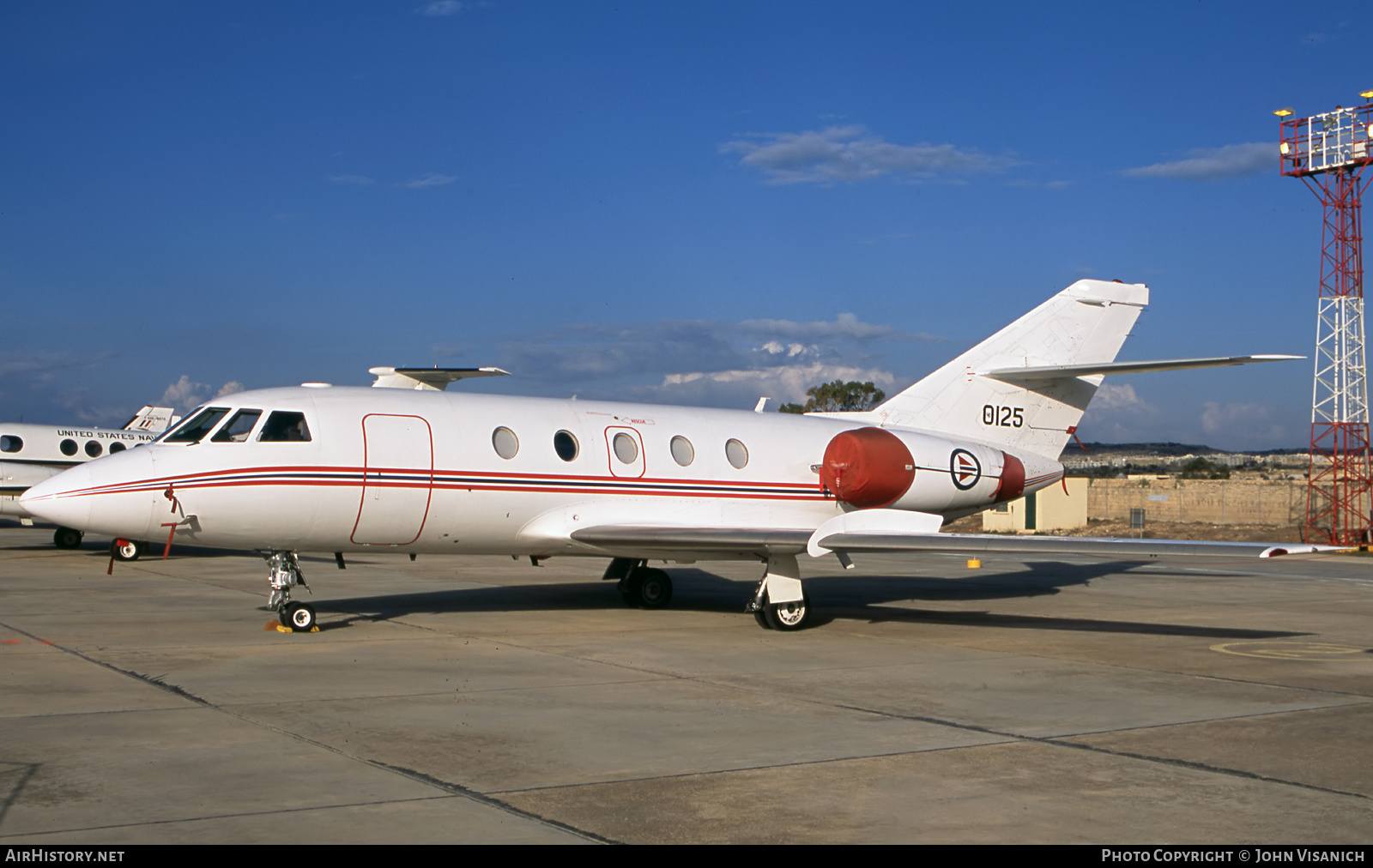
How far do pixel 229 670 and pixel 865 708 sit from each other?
563cm

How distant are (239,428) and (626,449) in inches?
185

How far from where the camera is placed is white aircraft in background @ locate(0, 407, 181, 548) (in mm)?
27297

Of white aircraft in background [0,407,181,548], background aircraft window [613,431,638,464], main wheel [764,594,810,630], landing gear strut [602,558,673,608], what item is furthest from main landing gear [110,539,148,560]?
main wheel [764,594,810,630]

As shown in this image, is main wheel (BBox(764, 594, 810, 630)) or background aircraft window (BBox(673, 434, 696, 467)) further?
background aircraft window (BBox(673, 434, 696, 467))

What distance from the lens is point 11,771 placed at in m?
6.97

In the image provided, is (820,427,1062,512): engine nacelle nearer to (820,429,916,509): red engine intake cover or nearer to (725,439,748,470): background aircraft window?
(820,429,916,509): red engine intake cover

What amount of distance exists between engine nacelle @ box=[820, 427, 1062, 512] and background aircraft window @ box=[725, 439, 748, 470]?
1236mm

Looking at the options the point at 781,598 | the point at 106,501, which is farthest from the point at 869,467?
the point at 106,501

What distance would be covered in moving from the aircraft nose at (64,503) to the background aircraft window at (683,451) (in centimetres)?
693

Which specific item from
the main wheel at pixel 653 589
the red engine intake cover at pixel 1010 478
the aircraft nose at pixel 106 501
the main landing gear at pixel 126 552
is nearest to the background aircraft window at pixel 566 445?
the main wheel at pixel 653 589

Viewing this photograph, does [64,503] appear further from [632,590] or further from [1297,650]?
[1297,650]

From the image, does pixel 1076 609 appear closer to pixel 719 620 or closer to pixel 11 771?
pixel 719 620
